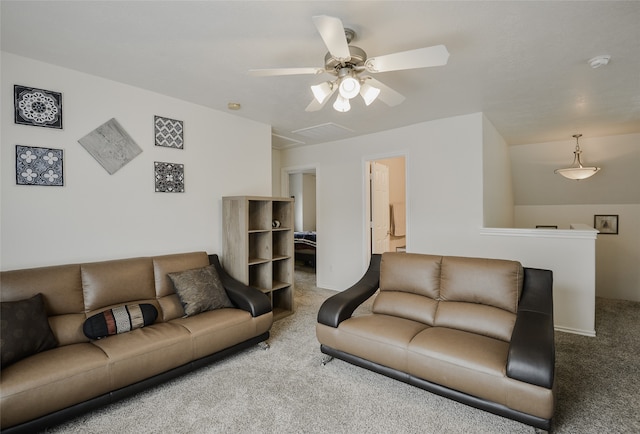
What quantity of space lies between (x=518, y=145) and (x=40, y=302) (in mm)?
6660

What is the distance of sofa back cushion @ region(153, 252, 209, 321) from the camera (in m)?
2.66

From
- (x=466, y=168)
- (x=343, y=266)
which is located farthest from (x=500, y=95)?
(x=343, y=266)

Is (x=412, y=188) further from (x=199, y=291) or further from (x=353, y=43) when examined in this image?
(x=199, y=291)

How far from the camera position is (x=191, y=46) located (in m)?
2.16

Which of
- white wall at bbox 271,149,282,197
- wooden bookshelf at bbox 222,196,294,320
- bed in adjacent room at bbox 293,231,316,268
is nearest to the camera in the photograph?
wooden bookshelf at bbox 222,196,294,320

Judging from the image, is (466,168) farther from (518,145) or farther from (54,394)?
(54,394)

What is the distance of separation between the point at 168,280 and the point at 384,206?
3701 mm

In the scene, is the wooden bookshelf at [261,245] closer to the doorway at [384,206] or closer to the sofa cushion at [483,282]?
the doorway at [384,206]

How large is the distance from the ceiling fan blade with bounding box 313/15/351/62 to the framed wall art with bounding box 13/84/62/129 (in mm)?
2366

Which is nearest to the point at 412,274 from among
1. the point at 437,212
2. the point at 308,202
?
the point at 437,212

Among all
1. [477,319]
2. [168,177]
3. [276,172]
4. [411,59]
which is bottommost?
[477,319]

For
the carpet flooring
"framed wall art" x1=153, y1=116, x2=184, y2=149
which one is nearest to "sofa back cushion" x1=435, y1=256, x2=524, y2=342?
the carpet flooring

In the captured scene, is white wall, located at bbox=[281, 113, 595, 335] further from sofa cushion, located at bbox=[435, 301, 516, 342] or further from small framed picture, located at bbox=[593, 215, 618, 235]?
small framed picture, located at bbox=[593, 215, 618, 235]

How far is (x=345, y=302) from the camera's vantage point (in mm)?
2637
